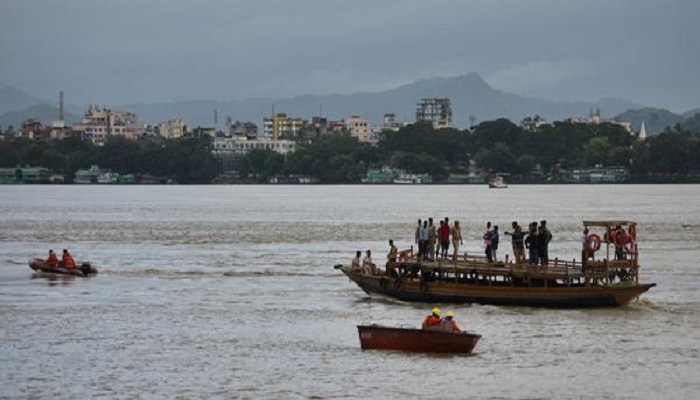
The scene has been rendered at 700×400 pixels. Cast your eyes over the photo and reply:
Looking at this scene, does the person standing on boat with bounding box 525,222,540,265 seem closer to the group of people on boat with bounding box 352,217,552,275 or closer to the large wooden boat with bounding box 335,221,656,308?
the group of people on boat with bounding box 352,217,552,275

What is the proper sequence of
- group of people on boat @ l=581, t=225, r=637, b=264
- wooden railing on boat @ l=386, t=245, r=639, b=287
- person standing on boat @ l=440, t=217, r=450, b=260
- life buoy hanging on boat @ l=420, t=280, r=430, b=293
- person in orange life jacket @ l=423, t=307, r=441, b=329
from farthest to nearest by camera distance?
person standing on boat @ l=440, t=217, r=450, b=260 → life buoy hanging on boat @ l=420, t=280, r=430, b=293 → group of people on boat @ l=581, t=225, r=637, b=264 → wooden railing on boat @ l=386, t=245, r=639, b=287 → person in orange life jacket @ l=423, t=307, r=441, b=329

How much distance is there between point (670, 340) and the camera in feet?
167

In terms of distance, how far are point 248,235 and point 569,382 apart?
250 ft

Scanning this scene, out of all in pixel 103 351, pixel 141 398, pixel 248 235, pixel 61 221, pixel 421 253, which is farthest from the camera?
pixel 61 221

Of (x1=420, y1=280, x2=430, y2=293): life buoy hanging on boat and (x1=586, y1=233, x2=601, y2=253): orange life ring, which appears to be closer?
(x1=586, y1=233, x2=601, y2=253): orange life ring

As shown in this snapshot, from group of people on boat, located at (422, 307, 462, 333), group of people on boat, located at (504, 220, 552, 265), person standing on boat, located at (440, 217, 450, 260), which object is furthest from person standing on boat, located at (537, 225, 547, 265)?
group of people on boat, located at (422, 307, 462, 333)

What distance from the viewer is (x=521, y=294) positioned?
56.9 metres

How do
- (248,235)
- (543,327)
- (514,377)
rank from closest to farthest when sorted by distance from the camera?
(514,377), (543,327), (248,235)

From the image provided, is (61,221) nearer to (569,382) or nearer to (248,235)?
(248,235)

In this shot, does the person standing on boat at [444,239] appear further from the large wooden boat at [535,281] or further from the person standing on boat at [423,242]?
the large wooden boat at [535,281]

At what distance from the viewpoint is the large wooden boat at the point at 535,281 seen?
56500mm

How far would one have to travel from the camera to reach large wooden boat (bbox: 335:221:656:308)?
5650 cm

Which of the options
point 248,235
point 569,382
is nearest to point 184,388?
point 569,382

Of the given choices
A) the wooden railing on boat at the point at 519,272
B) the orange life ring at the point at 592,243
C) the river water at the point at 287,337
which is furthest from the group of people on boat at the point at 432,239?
the orange life ring at the point at 592,243
